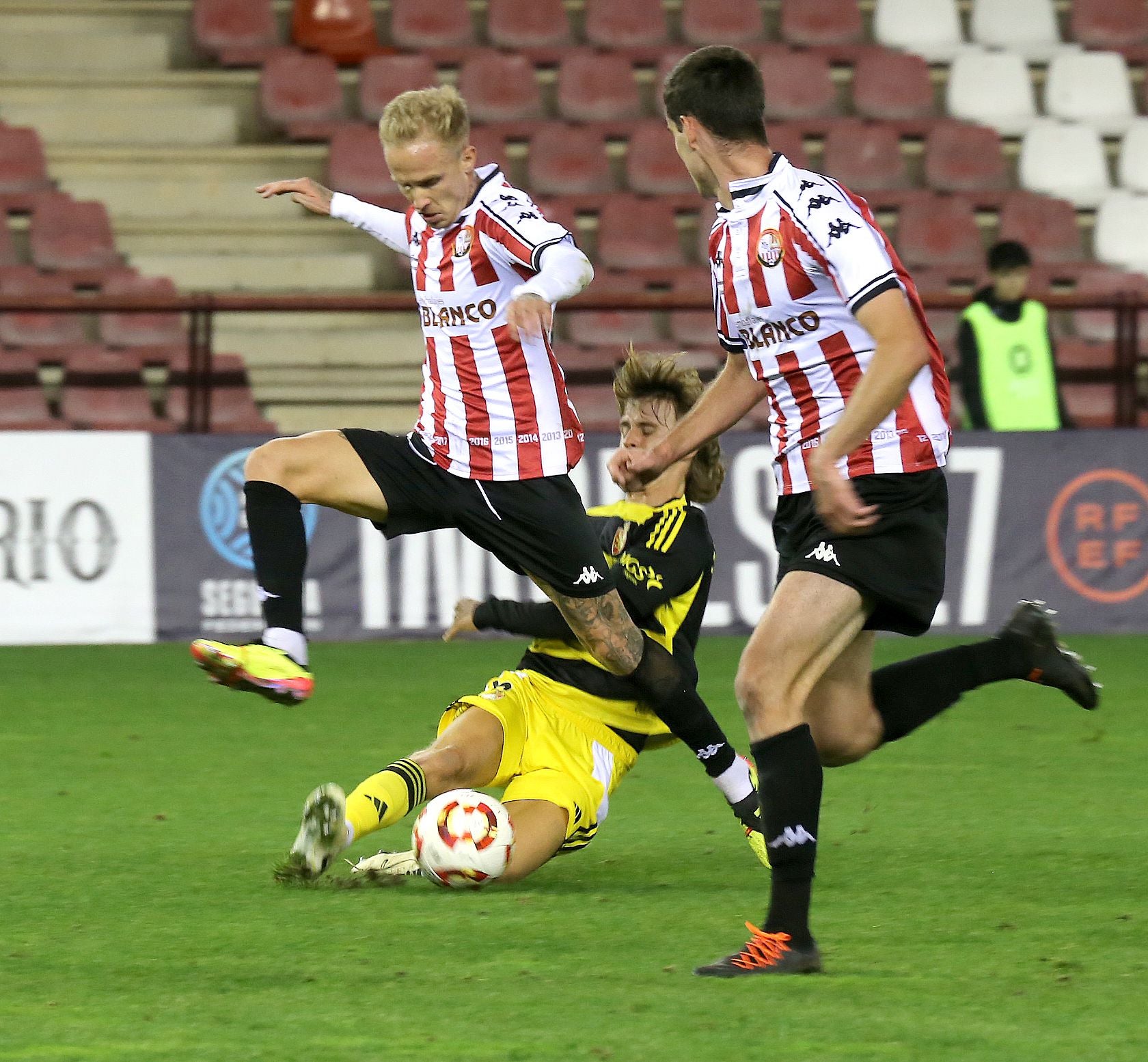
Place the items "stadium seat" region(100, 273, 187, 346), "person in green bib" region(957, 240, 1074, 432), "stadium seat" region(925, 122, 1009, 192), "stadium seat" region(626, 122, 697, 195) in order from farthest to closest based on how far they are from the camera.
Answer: "stadium seat" region(925, 122, 1009, 192) → "stadium seat" region(626, 122, 697, 195) → "stadium seat" region(100, 273, 187, 346) → "person in green bib" region(957, 240, 1074, 432)

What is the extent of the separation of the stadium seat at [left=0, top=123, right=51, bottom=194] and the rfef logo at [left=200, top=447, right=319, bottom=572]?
15.3ft

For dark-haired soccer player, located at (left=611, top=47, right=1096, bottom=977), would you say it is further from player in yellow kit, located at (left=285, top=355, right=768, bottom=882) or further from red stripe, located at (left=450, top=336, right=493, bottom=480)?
red stripe, located at (left=450, top=336, right=493, bottom=480)

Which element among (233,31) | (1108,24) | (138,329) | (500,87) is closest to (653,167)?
(500,87)

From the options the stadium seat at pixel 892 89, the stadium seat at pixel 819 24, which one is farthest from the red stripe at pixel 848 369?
the stadium seat at pixel 819 24

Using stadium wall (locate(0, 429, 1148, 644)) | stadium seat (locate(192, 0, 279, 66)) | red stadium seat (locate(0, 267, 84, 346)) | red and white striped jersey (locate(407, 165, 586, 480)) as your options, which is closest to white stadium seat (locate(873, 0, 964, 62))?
stadium seat (locate(192, 0, 279, 66))

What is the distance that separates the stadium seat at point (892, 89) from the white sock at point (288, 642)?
10.7 meters

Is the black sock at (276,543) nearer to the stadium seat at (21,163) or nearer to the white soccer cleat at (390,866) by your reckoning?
the white soccer cleat at (390,866)

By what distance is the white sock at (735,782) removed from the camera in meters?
4.96

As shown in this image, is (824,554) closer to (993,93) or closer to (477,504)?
(477,504)

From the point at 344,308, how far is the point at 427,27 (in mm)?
5056

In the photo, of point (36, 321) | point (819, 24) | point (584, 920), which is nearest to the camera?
point (584, 920)

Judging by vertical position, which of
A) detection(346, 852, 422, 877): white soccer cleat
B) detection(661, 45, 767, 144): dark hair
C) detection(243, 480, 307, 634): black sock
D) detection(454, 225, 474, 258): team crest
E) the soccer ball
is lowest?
detection(346, 852, 422, 877): white soccer cleat

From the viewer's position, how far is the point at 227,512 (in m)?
9.67

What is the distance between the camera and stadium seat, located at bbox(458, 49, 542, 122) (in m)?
14.2
